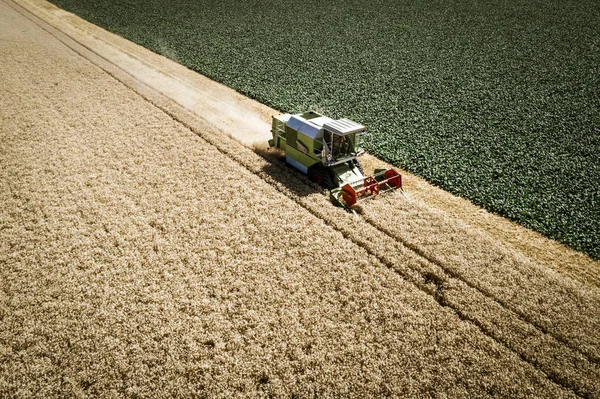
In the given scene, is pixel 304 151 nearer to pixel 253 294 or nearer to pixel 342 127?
pixel 342 127

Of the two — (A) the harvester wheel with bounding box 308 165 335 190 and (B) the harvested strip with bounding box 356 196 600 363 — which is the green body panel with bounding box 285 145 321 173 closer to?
(A) the harvester wheel with bounding box 308 165 335 190

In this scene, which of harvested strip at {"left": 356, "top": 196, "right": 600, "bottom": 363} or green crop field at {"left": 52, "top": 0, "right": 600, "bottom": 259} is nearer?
harvested strip at {"left": 356, "top": 196, "right": 600, "bottom": 363}

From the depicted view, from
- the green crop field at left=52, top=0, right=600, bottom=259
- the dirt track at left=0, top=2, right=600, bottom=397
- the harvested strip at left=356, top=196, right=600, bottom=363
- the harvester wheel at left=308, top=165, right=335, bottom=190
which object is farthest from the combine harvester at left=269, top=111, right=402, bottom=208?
the green crop field at left=52, top=0, right=600, bottom=259

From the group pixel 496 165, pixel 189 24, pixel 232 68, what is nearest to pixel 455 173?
pixel 496 165

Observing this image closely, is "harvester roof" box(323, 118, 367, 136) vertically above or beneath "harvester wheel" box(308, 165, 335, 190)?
above

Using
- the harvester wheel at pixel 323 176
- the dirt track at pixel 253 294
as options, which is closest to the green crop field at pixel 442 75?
the harvester wheel at pixel 323 176

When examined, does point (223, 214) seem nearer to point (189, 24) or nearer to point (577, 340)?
point (577, 340)

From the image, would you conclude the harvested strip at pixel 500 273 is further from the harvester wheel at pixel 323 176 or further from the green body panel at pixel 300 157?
the green body panel at pixel 300 157
